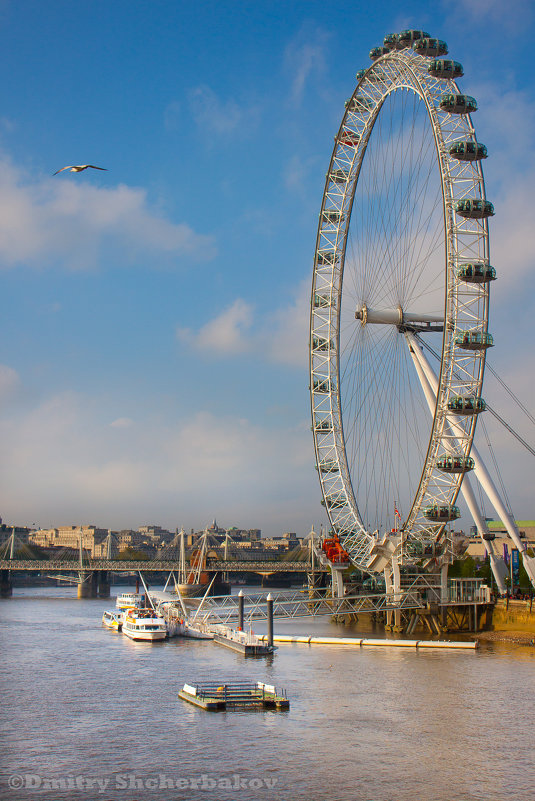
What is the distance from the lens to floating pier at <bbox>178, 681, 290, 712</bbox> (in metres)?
41.1

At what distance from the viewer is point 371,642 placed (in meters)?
68.6

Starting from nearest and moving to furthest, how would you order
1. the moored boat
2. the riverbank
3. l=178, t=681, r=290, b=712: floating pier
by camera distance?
l=178, t=681, r=290, b=712: floating pier < the riverbank < the moored boat

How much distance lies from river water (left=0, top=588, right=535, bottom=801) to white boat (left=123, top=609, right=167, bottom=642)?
13.1 metres

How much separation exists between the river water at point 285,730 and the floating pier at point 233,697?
618mm

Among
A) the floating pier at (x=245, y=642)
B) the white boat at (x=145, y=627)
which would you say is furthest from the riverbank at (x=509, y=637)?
the white boat at (x=145, y=627)

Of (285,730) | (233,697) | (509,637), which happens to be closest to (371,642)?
(509,637)

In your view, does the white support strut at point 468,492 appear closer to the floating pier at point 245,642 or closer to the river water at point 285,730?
the river water at point 285,730

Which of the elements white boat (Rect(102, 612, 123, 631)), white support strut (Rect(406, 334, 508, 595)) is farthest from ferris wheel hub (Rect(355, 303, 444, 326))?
white boat (Rect(102, 612, 123, 631))

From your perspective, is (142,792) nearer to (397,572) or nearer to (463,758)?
(463,758)

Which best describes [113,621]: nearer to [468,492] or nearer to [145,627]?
[145,627]

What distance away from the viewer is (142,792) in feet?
92.7

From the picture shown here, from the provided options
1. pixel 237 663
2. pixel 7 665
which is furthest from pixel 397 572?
pixel 7 665

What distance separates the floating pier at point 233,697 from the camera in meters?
41.1

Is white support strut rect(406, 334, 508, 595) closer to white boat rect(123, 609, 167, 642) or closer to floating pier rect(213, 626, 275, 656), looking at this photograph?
floating pier rect(213, 626, 275, 656)
